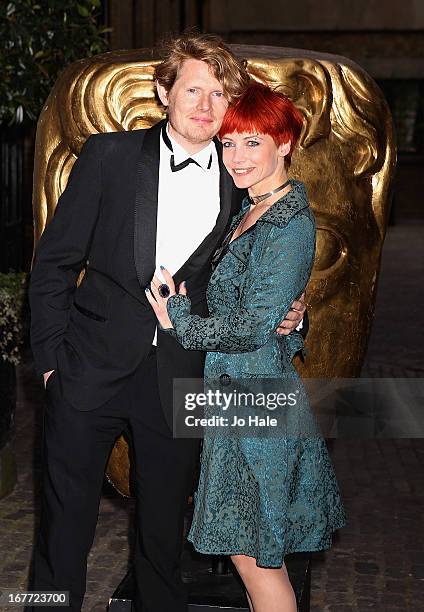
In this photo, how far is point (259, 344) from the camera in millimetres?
2785

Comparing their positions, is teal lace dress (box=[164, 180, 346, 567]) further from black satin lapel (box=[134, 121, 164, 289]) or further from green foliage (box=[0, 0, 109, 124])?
green foliage (box=[0, 0, 109, 124])

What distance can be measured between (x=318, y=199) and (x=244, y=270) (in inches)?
30.7

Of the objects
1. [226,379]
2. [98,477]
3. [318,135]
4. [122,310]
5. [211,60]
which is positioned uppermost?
[211,60]

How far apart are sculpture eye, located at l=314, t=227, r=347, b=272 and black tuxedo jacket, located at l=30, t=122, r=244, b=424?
0.62 metres

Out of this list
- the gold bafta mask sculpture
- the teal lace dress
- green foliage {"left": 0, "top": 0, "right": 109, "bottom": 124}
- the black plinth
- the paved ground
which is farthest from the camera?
green foliage {"left": 0, "top": 0, "right": 109, "bottom": 124}

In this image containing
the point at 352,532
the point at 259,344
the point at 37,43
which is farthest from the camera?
→ the point at 37,43

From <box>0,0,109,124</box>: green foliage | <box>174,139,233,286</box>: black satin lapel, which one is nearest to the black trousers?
<box>174,139,233,286</box>: black satin lapel

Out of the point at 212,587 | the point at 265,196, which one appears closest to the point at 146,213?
the point at 265,196

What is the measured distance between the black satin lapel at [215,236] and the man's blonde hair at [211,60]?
0.82 feet

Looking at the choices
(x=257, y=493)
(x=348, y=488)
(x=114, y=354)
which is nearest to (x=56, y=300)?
(x=114, y=354)

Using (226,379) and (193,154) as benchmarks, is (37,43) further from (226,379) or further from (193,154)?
(226,379)

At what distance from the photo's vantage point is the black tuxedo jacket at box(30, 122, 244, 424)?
2.93 meters

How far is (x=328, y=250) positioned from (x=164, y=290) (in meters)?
0.89

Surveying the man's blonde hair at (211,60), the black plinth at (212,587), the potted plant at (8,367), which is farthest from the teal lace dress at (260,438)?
the potted plant at (8,367)
